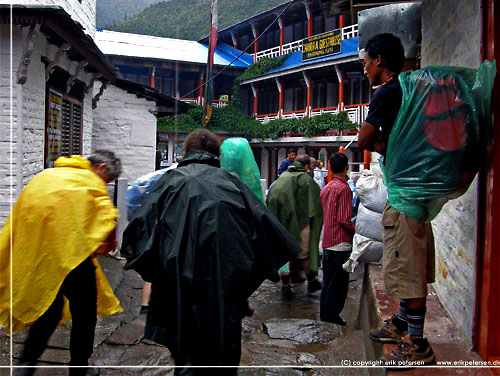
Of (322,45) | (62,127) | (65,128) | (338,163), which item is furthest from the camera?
(322,45)

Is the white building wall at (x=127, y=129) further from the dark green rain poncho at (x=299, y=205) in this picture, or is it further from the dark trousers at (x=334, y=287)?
the dark trousers at (x=334, y=287)

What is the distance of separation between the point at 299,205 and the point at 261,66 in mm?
20397

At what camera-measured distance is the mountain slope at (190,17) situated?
1294 inches

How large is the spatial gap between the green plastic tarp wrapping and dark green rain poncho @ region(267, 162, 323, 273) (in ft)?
11.3

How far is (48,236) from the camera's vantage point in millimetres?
3172

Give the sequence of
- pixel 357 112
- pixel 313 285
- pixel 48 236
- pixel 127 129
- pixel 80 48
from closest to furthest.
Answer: pixel 48 236 → pixel 313 285 → pixel 80 48 → pixel 127 129 → pixel 357 112

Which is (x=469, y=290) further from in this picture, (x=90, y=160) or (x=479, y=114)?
(x=90, y=160)

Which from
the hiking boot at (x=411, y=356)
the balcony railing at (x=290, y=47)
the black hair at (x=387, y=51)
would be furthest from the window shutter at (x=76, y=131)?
the balcony railing at (x=290, y=47)

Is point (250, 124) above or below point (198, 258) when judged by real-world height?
above

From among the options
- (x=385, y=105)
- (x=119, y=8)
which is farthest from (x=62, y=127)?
(x=119, y=8)

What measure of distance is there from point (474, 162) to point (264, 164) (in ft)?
81.1

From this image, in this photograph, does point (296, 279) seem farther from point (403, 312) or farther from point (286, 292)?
point (403, 312)

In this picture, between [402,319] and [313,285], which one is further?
[313,285]

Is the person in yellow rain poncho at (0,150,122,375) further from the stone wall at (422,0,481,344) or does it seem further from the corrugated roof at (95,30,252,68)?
the corrugated roof at (95,30,252,68)
